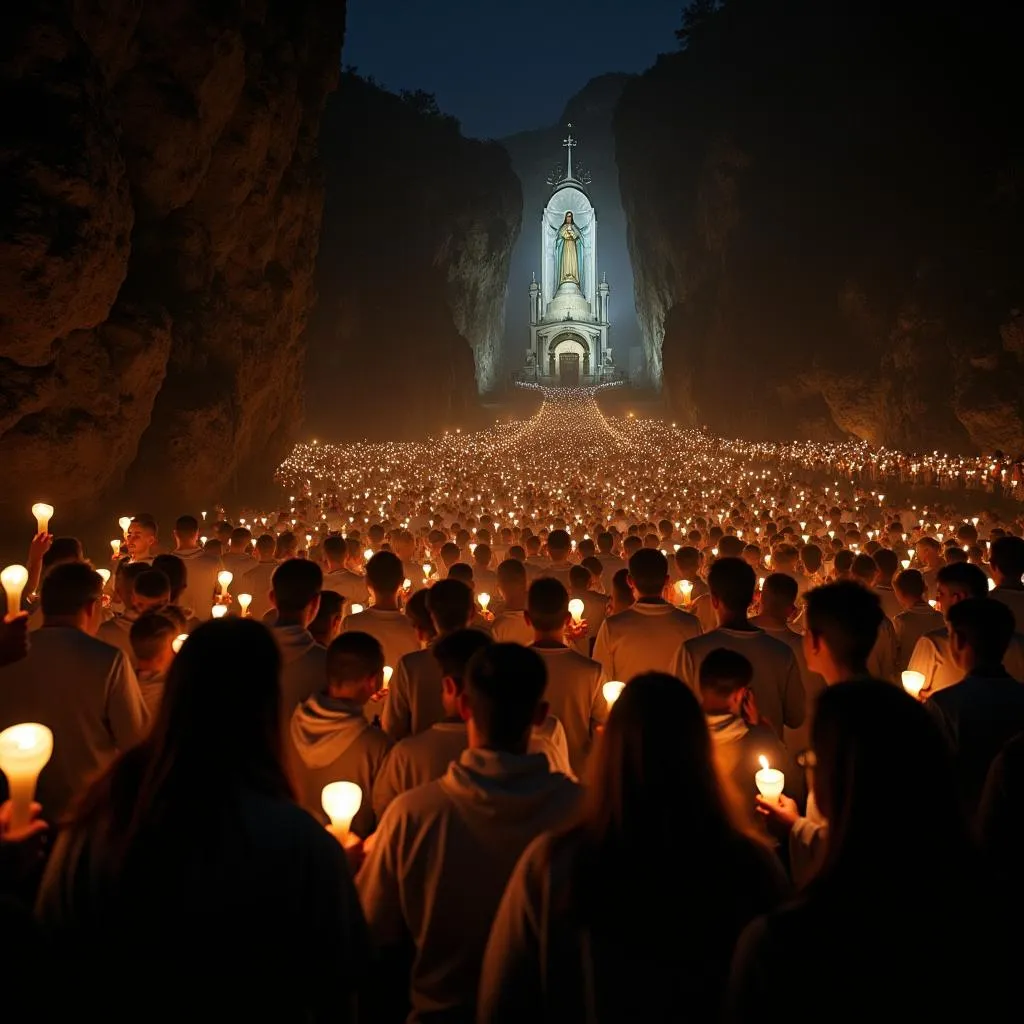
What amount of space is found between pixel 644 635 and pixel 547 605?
1073mm

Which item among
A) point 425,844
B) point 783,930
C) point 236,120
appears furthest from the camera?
point 236,120

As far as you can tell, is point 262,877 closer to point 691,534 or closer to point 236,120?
point 691,534

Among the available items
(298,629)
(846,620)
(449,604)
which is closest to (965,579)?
(846,620)

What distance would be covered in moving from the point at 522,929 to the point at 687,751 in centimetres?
58

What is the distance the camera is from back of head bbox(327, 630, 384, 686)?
3416 millimetres

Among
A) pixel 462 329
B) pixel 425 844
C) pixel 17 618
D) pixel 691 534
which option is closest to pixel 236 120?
pixel 691 534

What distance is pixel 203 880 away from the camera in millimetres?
1817

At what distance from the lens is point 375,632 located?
540cm

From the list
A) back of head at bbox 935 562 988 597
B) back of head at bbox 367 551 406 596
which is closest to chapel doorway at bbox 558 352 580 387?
back of head at bbox 367 551 406 596

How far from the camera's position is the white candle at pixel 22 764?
1954 millimetres

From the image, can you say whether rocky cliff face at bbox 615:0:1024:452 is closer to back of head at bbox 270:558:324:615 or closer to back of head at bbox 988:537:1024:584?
back of head at bbox 988:537:1024:584

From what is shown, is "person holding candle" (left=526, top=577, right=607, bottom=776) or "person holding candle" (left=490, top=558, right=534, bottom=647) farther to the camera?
"person holding candle" (left=490, top=558, right=534, bottom=647)

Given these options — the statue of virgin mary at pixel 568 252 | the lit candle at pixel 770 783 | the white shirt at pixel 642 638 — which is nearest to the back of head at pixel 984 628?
the lit candle at pixel 770 783

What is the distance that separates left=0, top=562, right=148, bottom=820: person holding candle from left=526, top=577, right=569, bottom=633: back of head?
1972 millimetres
